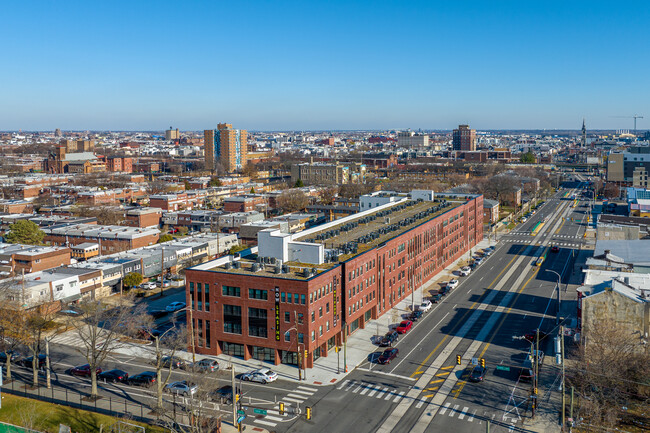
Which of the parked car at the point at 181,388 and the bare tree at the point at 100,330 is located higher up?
the bare tree at the point at 100,330

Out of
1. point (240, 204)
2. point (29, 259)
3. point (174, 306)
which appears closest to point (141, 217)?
point (240, 204)

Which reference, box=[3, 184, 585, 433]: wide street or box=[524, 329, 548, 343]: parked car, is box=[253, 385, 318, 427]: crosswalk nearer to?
box=[3, 184, 585, 433]: wide street

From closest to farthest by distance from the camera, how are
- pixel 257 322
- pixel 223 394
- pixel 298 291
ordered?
1. pixel 223 394
2. pixel 298 291
3. pixel 257 322

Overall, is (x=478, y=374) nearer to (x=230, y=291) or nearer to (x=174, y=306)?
(x=230, y=291)

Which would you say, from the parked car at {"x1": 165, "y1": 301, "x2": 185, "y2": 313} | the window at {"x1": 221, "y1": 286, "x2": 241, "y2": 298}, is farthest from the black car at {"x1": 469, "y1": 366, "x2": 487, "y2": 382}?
the parked car at {"x1": 165, "y1": 301, "x2": 185, "y2": 313}

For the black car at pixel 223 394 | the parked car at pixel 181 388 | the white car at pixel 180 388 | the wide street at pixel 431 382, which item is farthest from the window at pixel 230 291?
the white car at pixel 180 388

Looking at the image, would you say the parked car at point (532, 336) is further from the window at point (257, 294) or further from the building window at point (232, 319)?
the building window at point (232, 319)
